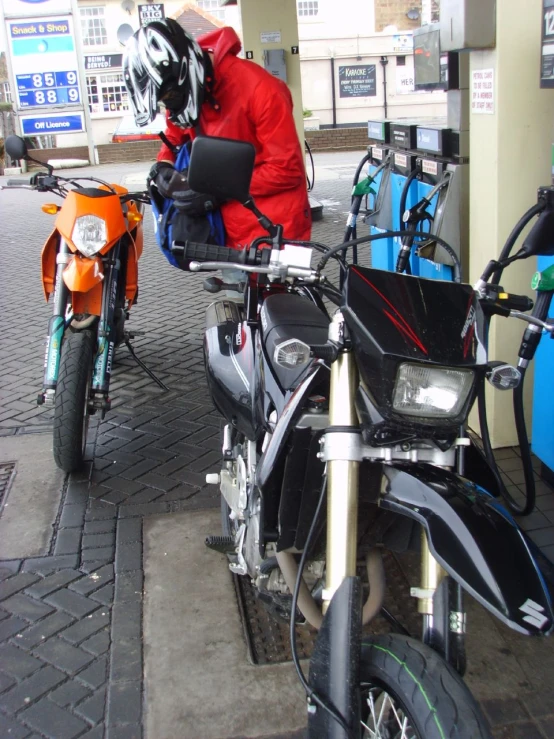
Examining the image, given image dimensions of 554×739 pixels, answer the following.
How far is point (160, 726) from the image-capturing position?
249 cm

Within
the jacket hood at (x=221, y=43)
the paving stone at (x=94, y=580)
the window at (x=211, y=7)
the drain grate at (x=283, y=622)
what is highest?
the window at (x=211, y=7)

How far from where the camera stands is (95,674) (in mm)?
2736

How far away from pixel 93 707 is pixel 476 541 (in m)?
1.47

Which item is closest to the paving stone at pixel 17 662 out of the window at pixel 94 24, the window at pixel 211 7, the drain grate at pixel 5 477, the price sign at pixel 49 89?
the drain grate at pixel 5 477

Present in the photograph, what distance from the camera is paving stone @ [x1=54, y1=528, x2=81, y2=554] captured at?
3.49 m

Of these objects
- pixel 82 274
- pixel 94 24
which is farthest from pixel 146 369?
pixel 94 24

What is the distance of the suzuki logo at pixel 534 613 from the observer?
1634mm

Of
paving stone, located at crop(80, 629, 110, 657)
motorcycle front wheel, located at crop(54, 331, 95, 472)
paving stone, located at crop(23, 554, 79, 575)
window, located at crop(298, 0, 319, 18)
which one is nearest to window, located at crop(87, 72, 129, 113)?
window, located at crop(298, 0, 319, 18)

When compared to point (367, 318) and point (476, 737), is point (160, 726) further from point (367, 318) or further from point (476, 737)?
point (367, 318)

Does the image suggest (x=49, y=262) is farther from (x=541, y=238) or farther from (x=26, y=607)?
(x=541, y=238)

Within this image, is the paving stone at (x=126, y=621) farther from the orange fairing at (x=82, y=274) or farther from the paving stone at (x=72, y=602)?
the orange fairing at (x=82, y=274)

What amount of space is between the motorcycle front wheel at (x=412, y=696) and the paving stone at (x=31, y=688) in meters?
Answer: 1.20

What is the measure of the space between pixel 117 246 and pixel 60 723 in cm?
255

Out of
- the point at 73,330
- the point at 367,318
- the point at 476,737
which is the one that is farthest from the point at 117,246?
the point at 476,737
